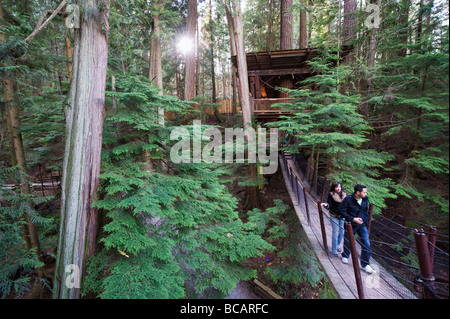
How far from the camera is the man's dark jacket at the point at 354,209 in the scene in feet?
8.98

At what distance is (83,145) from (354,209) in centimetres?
403

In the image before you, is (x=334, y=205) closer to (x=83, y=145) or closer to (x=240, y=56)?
(x=83, y=145)

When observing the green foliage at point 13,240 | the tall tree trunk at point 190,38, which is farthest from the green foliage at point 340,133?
the tall tree trunk at point 190,38

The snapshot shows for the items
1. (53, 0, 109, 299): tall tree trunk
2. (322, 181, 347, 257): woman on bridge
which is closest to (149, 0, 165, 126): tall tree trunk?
(53, 0, 109, 299): tall tree trunk

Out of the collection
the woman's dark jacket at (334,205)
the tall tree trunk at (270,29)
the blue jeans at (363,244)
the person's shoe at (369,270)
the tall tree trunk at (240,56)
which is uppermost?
the tall tree trunk at (270,29)

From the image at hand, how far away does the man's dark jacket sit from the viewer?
8.98 ft

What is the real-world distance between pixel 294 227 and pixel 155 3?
8.86 m

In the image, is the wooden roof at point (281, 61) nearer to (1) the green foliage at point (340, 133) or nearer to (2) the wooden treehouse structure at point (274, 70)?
(2) the wooden treehouse structure at point (274, 70)

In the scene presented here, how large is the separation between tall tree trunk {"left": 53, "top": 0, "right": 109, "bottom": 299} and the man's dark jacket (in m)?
3.69

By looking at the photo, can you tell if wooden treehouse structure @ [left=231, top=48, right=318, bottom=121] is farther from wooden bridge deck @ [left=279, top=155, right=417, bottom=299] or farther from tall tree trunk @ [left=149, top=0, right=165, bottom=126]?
wooden bridge deck @ [left=279, top=155, right=417, bottom=299]

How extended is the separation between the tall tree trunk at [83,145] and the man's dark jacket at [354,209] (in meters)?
3.69

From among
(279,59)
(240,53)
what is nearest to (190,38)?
(240,53)
